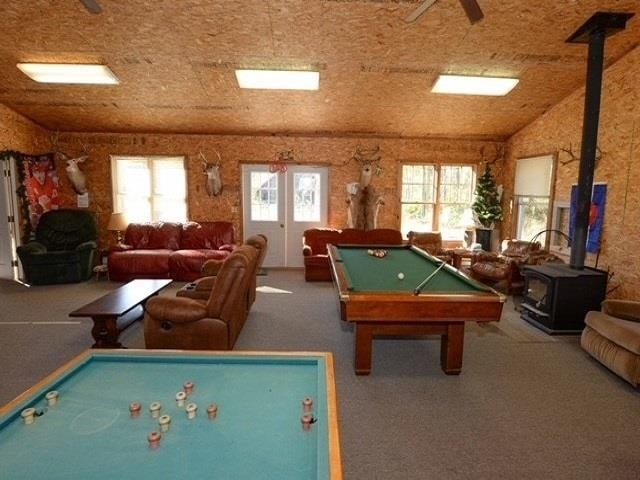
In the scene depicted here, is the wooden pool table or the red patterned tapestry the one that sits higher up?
the red patterned tapestry

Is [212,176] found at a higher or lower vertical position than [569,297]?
higher

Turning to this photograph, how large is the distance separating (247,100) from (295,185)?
7.07 ft

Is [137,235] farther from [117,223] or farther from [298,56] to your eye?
[298,56]

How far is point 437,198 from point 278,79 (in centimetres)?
430

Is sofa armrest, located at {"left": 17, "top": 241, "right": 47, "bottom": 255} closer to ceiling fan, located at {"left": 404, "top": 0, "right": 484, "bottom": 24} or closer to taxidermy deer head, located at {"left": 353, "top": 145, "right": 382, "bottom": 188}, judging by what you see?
taxidermy deer head, located at {"left": 353, "top": 145, "right": 382, "bottom": 188}

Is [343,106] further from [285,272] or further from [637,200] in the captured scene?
[637,200]

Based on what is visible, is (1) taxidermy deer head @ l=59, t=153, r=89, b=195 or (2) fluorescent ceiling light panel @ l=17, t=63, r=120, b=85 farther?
(1) taxidermy deer head @ l=59, t=153, r=89, b=195

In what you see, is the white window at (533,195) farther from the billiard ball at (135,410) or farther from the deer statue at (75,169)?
the deer statue at (75,169)

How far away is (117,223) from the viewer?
714cm

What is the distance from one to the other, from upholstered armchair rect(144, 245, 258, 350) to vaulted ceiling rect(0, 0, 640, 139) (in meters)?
2.80

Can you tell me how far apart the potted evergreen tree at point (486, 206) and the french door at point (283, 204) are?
3065mm

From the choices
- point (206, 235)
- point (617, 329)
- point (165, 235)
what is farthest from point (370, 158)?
point (617, 329)

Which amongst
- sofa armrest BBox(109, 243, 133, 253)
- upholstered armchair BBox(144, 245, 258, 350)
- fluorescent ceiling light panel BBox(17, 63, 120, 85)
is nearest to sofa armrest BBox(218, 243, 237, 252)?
sofa armrest BBox(109, 243, 133, 253)

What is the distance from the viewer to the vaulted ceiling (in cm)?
414
